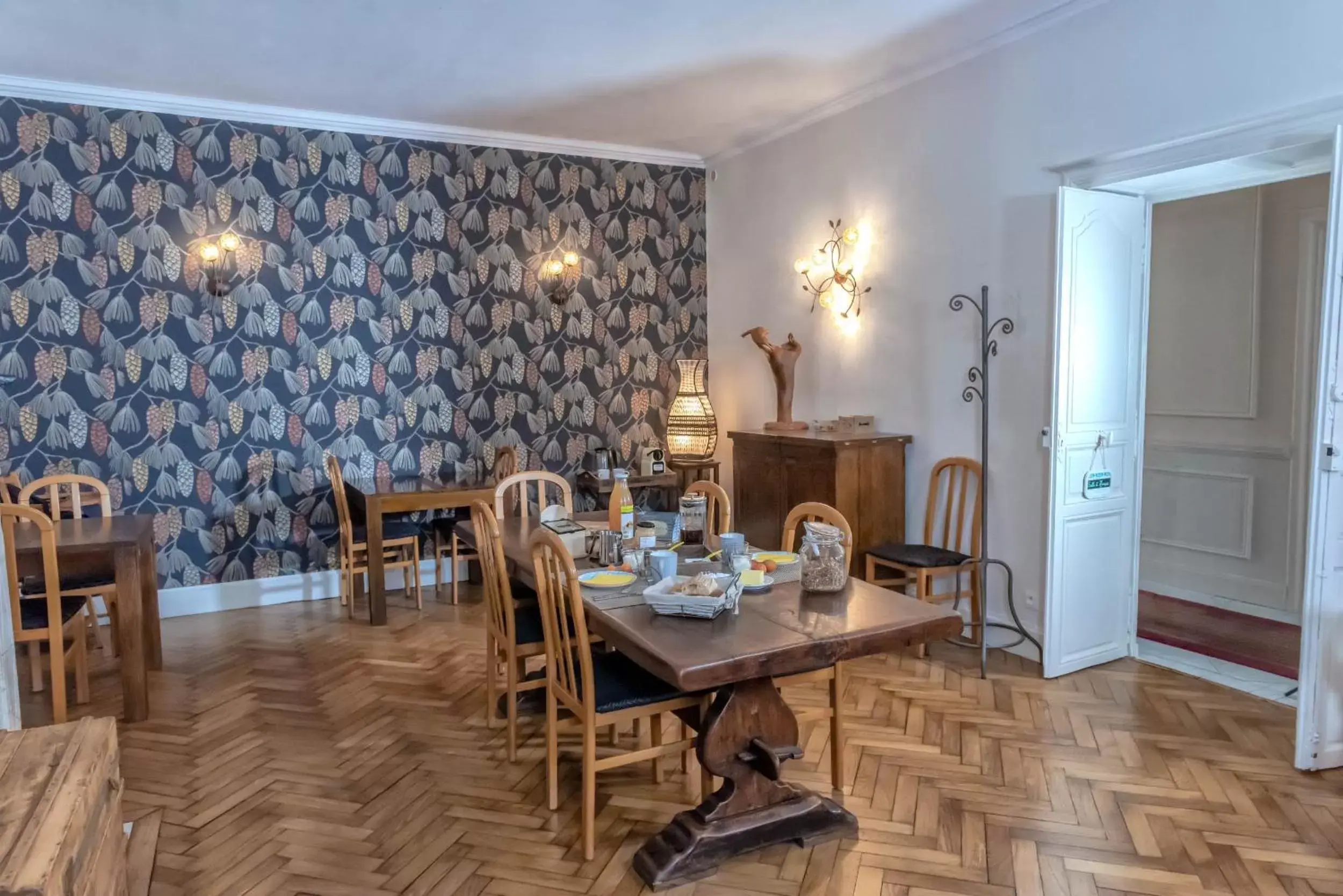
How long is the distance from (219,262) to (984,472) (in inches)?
166

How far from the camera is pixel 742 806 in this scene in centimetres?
245

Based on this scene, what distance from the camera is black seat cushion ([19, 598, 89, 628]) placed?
3.34 m

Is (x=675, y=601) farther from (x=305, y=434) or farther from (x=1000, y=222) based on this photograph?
(x=305, y=434)

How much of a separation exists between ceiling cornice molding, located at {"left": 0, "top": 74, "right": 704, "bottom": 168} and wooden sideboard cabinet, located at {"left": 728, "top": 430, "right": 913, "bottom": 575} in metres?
2.23

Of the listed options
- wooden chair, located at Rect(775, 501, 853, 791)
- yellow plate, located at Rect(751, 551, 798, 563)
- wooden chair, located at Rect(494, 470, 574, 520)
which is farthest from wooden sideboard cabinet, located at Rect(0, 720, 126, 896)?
wooden chair, located at Rect(494, 470, 574, 520)

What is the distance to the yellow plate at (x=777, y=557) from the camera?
2.85 m

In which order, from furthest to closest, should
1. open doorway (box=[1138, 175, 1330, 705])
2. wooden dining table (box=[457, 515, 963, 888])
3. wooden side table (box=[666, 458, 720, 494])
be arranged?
wooden side table (box=[666, 458, 720, 494])
open doorway (box=[1138, 175, 1330, 705])
wooden dining table (box=[457, 515, 963, 888])

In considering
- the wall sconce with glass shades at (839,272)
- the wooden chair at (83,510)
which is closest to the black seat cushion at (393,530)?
the wooden chair at (83,510)

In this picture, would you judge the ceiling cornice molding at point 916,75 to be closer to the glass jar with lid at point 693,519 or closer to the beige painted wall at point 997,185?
the beige painted wall at point 997,185

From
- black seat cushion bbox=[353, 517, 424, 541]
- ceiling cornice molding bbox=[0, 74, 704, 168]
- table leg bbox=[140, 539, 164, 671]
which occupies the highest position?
ceiling cornice molding bbox=[0, 74, 704, 168]

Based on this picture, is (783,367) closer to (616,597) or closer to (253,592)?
(616,597)

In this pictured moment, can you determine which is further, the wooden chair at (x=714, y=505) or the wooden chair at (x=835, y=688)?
the wooden chair at (x=714, y=505)

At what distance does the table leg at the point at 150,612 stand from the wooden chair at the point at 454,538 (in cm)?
149

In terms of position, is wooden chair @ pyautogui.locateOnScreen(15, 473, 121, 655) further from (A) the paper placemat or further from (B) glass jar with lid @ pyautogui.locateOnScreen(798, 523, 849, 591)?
(B) glass jar with lid @ pyautogui.locateOnScreen(798, 523, 849, 591)
